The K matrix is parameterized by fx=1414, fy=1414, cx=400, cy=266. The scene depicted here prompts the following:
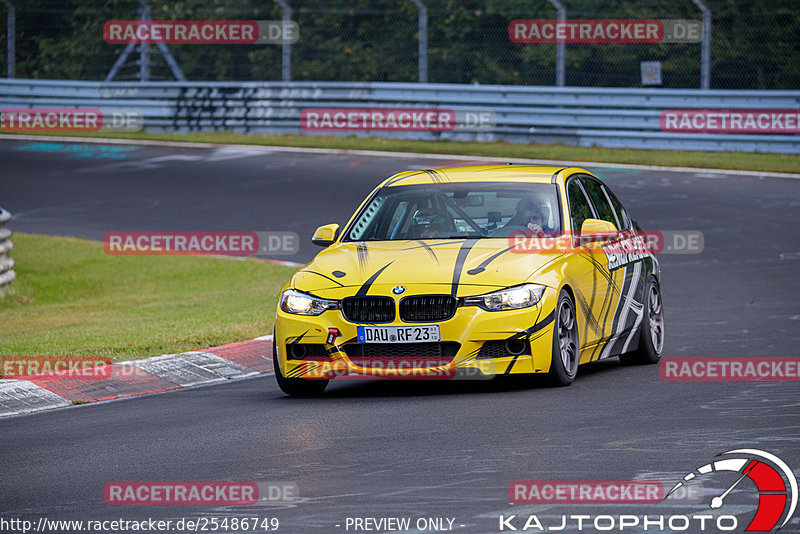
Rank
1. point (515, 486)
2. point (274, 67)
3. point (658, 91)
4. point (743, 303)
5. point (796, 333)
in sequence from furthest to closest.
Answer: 1. point (274, 67)
2. point (658, 91)
3. point (743, 303)
4. point (796, 333)
5. point (515, 486)

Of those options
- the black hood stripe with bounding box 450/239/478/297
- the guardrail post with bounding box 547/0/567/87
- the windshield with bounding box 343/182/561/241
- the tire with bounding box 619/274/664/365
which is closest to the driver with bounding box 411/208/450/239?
the windshield with bounding box 343/182/561/241

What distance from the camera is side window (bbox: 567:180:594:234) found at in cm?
1027

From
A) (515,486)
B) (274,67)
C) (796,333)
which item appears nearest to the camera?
(515,486)

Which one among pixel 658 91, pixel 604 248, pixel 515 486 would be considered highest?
pixel 658 91

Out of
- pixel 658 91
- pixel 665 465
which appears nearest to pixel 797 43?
pixel 658 91

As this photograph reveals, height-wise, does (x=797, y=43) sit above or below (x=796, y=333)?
above

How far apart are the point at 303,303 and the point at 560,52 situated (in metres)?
18.9

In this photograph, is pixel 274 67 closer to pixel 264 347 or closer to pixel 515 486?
pixel 264 347

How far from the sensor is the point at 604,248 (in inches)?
411

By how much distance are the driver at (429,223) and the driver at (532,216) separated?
1.54ft

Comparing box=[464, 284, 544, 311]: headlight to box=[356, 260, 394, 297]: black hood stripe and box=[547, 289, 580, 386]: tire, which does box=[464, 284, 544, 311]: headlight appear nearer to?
box=[547, 289, 580, 386]: tire

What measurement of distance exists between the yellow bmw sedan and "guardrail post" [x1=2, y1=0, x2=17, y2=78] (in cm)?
2338

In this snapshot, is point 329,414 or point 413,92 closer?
point 329,414

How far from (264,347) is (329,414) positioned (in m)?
3.37
